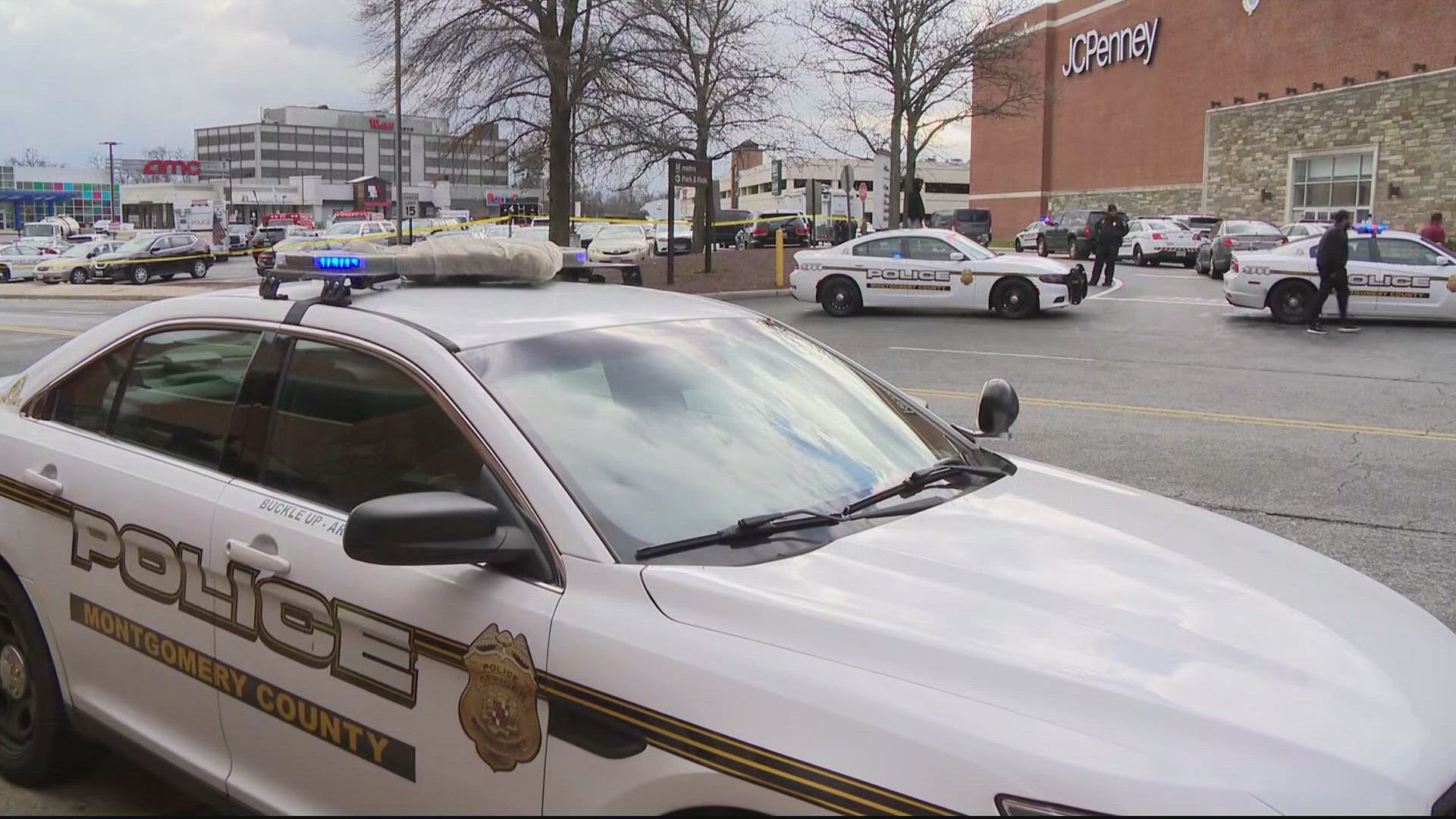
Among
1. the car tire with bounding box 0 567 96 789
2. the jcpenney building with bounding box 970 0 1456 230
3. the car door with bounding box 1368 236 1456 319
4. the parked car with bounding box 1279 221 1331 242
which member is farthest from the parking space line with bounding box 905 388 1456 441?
the jcpenney building with bounding box 970 0 1456 230

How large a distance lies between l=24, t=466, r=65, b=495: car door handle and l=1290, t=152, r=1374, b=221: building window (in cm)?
4407

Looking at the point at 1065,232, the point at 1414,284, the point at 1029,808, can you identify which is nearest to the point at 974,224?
the point at 1065,232

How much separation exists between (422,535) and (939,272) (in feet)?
59.3

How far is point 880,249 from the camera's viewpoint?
20.0m

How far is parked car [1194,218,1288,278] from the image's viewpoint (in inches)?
1115

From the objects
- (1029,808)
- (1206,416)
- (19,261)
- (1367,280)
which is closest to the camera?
(1029,808)

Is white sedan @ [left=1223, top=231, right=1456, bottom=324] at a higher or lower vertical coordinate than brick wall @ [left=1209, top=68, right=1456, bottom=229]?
lower

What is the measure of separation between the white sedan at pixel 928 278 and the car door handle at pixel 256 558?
57.8ft

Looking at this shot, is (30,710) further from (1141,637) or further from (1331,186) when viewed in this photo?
(1331,186)

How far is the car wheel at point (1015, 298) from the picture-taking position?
62.8ft

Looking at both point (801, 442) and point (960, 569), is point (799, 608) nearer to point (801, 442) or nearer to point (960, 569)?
point (960, 569)

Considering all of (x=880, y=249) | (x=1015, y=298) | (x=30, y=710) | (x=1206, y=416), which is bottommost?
(x=30, y=710)

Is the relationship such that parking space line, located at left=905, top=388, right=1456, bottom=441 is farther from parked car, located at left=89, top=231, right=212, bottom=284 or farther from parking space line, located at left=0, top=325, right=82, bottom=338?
parked car, located at left=89, top=231, right=212, bottom=284

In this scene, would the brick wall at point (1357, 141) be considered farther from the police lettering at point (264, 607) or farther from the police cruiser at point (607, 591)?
the police lettering at point (264, 607)
